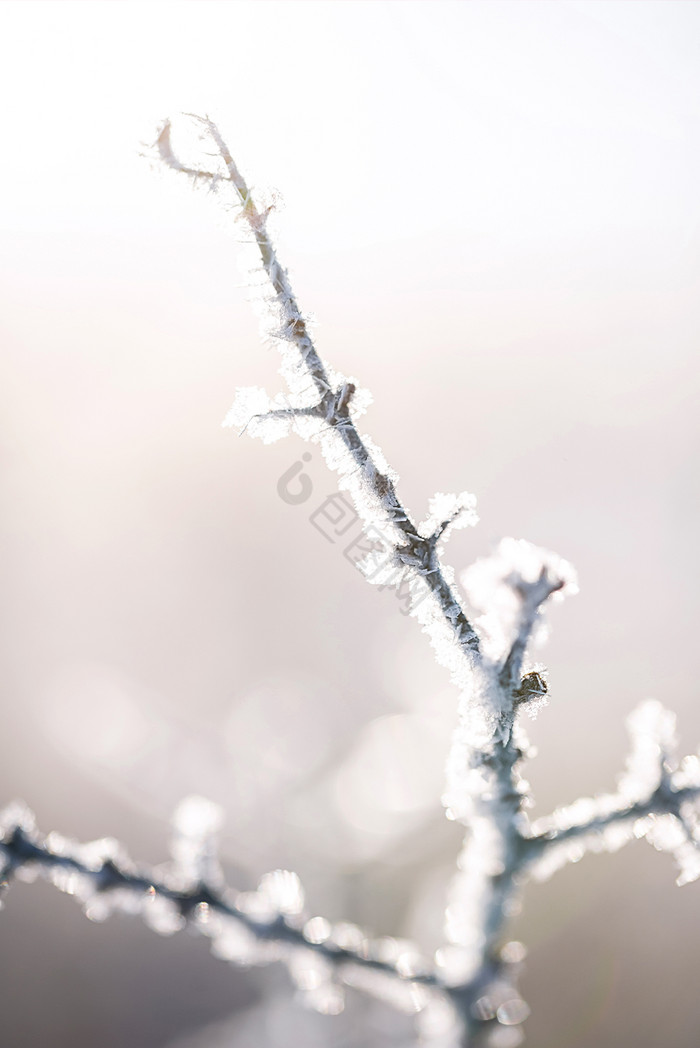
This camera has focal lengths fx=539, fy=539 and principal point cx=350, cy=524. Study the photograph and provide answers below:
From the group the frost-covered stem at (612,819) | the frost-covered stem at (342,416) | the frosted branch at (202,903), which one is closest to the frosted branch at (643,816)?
the frost-covered stem at (612,819)

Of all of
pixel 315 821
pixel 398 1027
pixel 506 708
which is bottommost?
pixel 398 1027

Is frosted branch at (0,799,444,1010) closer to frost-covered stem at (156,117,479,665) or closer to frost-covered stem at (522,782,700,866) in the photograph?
frost-covered stem at (522,782,700,866)

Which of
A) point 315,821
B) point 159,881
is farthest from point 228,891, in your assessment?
point 315,821

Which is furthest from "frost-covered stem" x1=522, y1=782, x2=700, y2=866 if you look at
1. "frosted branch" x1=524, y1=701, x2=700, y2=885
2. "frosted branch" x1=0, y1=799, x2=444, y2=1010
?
"frosted branch" x1=0, y1=799, x2=444, y2=1010

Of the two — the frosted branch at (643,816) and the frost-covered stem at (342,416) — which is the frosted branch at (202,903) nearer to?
the frosted branch at (643,816)

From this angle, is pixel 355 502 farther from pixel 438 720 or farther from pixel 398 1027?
pixel 438 720

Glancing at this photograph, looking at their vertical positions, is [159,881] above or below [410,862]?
below

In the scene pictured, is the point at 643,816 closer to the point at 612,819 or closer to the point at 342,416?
the point at 612,819
